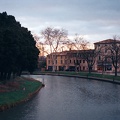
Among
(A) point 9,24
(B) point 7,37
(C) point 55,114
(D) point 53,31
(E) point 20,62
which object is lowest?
(C) point 55,114

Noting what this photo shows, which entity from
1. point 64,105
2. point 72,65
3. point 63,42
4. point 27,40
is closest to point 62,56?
point 72,65

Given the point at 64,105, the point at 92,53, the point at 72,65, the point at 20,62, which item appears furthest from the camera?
the point at 72,65

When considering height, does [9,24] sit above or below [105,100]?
above

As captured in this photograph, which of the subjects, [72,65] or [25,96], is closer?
[25,96]

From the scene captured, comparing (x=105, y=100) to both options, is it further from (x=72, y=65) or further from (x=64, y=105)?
(x=72, y=65)

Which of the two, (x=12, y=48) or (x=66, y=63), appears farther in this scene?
(x=66, y=63)

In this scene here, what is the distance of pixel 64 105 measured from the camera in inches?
1087

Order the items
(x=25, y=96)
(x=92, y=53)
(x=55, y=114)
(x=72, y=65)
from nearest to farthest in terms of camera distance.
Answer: (x=55, y=114) < (x=25, y=96) < (x=92, y=53) < (x=72, y=65)

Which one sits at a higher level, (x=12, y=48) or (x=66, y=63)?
(x=66, y=63)

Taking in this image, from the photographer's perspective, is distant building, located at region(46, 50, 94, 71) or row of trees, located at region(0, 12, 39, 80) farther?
distant building, located at region(46, 50, 94, 71)

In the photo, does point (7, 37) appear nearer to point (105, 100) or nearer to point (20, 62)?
point (20, 62)

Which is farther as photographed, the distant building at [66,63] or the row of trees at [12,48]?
the distant building at [66,63]

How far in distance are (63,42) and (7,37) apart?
56399mm

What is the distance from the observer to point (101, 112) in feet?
79.4
